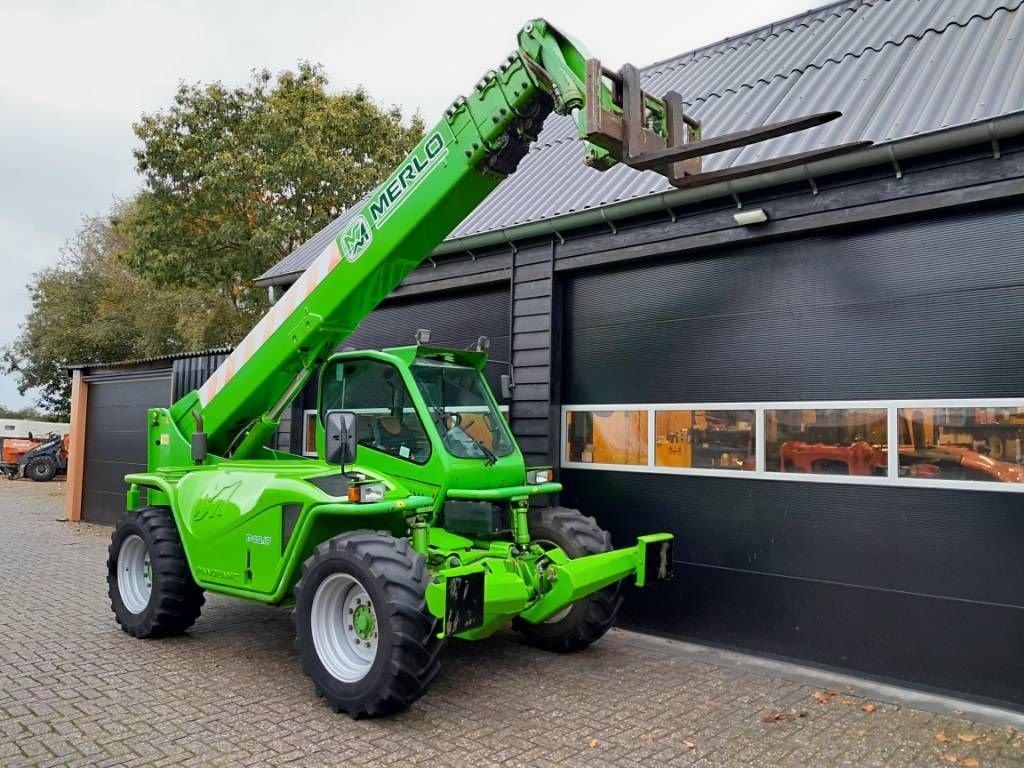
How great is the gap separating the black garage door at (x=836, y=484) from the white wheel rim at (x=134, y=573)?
3.95 metres

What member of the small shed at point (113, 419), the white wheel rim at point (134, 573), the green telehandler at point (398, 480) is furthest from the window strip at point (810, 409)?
the small shed at point (113, 419)

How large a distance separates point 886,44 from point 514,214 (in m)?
→ 3.80

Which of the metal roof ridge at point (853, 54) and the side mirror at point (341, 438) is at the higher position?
the metal roof ridge at point (853, 54)

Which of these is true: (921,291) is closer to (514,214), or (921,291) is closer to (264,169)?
(514,214)

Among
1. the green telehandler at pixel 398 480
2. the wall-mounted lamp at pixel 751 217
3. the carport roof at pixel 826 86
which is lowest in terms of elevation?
the green telehandler at pixel 398 480

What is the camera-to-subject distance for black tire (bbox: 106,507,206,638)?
20.3ft

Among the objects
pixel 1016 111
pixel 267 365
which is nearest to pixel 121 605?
pixel 267 365

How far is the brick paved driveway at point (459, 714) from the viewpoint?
4.24 meters

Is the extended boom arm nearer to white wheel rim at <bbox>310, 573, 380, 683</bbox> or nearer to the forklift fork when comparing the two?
the forklift fork

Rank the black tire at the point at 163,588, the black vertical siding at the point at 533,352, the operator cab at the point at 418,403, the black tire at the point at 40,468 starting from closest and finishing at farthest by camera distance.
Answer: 1. the operator cab at the point at 418,403
2. the black tire at the point at 163,588
3. the black vertical siding at the point at 533,352
4. the black tire at the point at 40,468

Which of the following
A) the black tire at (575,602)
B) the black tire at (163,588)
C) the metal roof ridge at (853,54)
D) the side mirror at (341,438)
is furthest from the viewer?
the metal roof ridge at (853,54)

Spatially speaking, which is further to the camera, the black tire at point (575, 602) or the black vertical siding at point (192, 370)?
the black vertical siding at point (192, 370)

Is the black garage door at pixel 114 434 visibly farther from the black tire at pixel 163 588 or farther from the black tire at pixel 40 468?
the black tire at pixel 40 468

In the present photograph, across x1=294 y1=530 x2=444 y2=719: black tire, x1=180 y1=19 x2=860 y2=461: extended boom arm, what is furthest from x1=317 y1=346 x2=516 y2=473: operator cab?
x1=294 y1=530 x2=444 y2=719: black tire
